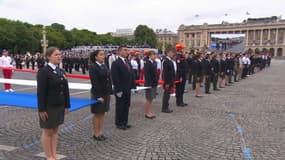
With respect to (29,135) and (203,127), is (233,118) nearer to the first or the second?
(203,127)

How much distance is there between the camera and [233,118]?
9.26 m

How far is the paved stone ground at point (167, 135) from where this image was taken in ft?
19.5

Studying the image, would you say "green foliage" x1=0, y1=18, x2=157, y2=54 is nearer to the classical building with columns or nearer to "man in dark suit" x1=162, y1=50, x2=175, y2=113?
the classical building with columns

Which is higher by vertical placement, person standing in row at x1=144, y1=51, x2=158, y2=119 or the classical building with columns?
the classical building with columns

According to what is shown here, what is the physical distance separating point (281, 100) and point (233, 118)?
16.4 ft

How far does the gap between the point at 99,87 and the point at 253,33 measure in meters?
150

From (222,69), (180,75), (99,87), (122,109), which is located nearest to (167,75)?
(180,75)

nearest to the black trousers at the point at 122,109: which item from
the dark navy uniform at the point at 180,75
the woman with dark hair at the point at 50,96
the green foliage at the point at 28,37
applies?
the woman with dark hair at the point at 50,96

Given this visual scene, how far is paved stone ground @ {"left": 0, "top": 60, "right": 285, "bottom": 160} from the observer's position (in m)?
5.93

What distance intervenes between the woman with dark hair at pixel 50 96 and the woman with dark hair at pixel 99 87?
1441 millimetres

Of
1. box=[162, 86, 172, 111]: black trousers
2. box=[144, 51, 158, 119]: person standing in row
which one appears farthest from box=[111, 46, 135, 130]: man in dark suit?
box=[162, 86, 172, 111]: black trousers

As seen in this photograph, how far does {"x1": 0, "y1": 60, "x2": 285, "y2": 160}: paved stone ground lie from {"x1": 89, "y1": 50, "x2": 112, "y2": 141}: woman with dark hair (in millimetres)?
384

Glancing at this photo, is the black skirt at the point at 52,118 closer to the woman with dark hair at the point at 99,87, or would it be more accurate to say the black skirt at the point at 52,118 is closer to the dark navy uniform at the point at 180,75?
the woman with dark hair at the point at 99,87

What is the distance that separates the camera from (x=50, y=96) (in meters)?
5.10
